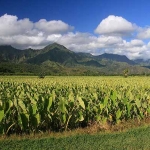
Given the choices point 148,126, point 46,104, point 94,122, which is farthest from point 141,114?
point 46,104

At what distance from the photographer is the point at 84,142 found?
888 centimetres

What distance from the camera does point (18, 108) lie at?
10.3 meters

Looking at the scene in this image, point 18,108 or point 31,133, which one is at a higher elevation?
point 18,108

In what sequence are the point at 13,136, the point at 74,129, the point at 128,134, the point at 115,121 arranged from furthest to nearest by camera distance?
the point at 115,121, the point at 74,129, the point at 128,134, the point at 13,136

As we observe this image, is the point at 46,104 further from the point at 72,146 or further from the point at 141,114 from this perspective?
the point at 141,114

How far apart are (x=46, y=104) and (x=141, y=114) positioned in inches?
207

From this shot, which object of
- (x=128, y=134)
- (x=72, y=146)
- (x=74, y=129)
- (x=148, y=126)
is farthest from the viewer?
(x=148, y=126)

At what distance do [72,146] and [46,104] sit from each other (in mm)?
2798

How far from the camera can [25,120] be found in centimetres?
974

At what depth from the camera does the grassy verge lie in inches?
326

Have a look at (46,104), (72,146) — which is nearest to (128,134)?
(72,146)

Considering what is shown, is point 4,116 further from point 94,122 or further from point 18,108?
point 94,122

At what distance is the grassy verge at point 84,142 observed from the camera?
8.28 meters

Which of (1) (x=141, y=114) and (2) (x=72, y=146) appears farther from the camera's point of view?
(1) (x=141, y=114)
